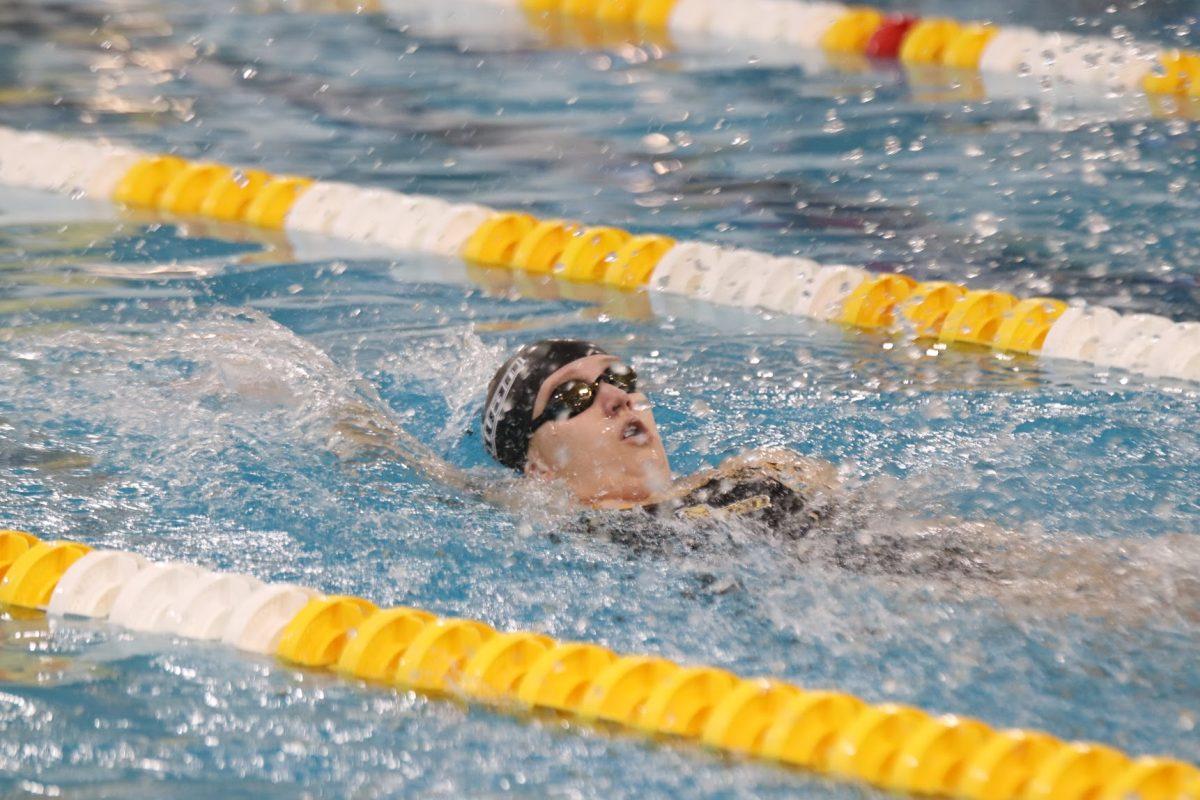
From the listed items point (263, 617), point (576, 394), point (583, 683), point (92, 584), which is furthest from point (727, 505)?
point (92, 584)

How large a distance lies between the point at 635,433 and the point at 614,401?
9 cm

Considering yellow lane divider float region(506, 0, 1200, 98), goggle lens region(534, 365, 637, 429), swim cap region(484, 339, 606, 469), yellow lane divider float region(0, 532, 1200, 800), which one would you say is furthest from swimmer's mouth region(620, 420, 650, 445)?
yellow lane divider float region(506, 0, 1200, 98)

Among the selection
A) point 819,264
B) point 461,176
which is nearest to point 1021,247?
point 819,264

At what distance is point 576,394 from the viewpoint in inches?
140

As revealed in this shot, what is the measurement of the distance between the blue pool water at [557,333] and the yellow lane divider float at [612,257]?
13 cm

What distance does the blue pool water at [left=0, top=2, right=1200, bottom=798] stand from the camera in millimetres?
2639

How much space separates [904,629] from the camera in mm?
2877

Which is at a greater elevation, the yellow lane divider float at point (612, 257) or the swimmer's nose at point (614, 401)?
the swimmer's nose at point (614, 401)

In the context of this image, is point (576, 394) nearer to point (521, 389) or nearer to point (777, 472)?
point (521, 389)

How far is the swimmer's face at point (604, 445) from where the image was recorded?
3.51 metres

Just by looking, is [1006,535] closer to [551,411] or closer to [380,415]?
[551,411]

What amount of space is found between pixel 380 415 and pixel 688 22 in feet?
16.8

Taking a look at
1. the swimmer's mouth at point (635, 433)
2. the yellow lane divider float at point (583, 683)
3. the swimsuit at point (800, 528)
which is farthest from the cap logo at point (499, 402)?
the yellow lane divider float at point (583, 683)

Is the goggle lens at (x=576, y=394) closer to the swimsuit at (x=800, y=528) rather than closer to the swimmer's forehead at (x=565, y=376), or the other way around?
the swimmer's forehead at (x=565, y=376)
